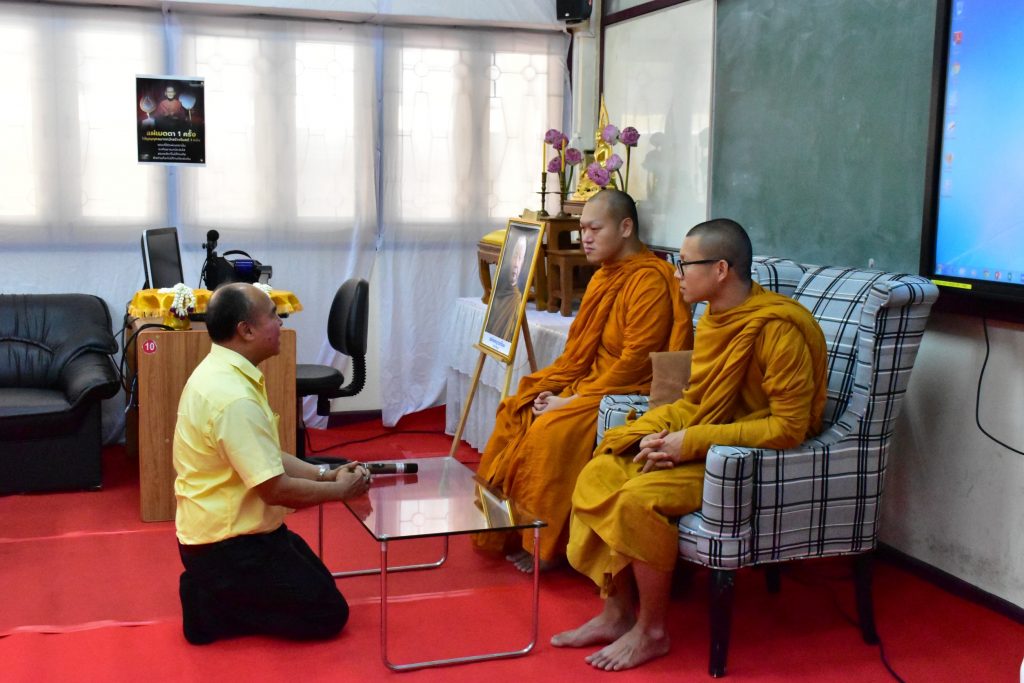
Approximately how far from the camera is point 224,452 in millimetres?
2984

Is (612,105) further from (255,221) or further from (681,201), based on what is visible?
(255,221)

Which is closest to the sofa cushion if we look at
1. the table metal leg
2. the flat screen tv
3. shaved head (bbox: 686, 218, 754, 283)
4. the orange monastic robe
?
the orange monastic robe

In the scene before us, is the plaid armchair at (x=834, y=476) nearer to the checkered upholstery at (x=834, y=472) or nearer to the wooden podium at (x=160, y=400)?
the checkered upholstery at (x=834, y=472)

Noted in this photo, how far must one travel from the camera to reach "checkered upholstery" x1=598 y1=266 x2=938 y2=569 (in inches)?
116

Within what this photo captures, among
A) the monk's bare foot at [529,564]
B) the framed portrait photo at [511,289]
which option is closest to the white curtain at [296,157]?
the framed portrait photo at [511,289]

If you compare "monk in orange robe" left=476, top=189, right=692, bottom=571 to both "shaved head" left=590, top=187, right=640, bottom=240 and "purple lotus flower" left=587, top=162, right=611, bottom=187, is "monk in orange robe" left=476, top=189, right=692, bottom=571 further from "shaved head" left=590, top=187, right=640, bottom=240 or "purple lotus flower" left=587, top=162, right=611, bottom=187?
"purple lotus flower" left=587, top=162, right=611, bottom=187

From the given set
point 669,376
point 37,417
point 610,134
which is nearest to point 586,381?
point 669,376

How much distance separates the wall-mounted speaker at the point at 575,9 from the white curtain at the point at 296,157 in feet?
0.81

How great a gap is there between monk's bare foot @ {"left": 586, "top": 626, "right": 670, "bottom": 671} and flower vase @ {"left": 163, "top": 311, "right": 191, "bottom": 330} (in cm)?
220

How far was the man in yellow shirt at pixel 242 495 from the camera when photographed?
2.96 meters

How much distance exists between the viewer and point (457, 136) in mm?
6086

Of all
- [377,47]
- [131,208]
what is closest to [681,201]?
[377,47]

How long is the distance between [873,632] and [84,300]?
3.92 meters

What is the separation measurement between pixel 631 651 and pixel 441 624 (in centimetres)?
→ 61
